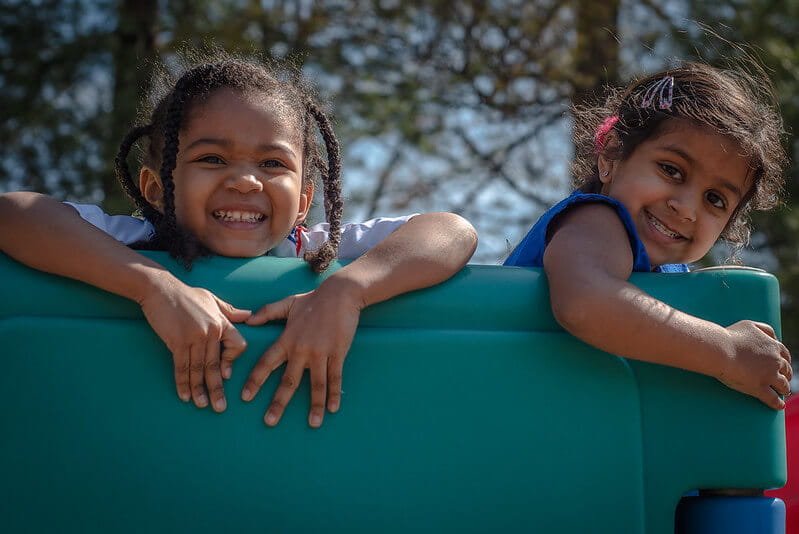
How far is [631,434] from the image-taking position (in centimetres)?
141

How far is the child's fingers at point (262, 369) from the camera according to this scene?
130 cm

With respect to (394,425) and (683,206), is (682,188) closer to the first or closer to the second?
(683,206)

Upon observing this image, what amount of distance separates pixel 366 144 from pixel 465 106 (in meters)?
0.85

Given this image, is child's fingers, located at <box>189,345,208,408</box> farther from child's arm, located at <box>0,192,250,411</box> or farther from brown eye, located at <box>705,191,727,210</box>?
brown eye, located at <box>705,191,727,210</box>

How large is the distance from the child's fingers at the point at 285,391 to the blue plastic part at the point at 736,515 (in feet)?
2.44

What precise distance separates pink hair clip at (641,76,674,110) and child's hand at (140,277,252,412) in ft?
3.82

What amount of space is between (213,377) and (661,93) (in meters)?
1.26

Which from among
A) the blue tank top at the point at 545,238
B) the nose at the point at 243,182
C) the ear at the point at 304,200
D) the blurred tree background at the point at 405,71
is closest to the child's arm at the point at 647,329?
the blue tank top at the point at 545,238

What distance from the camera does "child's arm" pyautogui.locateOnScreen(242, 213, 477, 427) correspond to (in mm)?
1302

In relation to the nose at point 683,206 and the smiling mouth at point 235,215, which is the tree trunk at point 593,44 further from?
the smiling mouth at point 235,215

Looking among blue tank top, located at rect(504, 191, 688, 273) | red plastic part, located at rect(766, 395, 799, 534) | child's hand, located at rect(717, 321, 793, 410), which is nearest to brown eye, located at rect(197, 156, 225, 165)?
blue tank top, located at rect(504, 191, 688, 273)

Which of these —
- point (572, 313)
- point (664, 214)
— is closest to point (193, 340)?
point (572, 313)

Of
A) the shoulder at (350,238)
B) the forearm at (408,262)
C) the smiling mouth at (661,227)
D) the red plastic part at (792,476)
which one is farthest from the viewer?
the red plastic part at (792,476)

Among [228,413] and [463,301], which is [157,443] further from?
[463,301]
